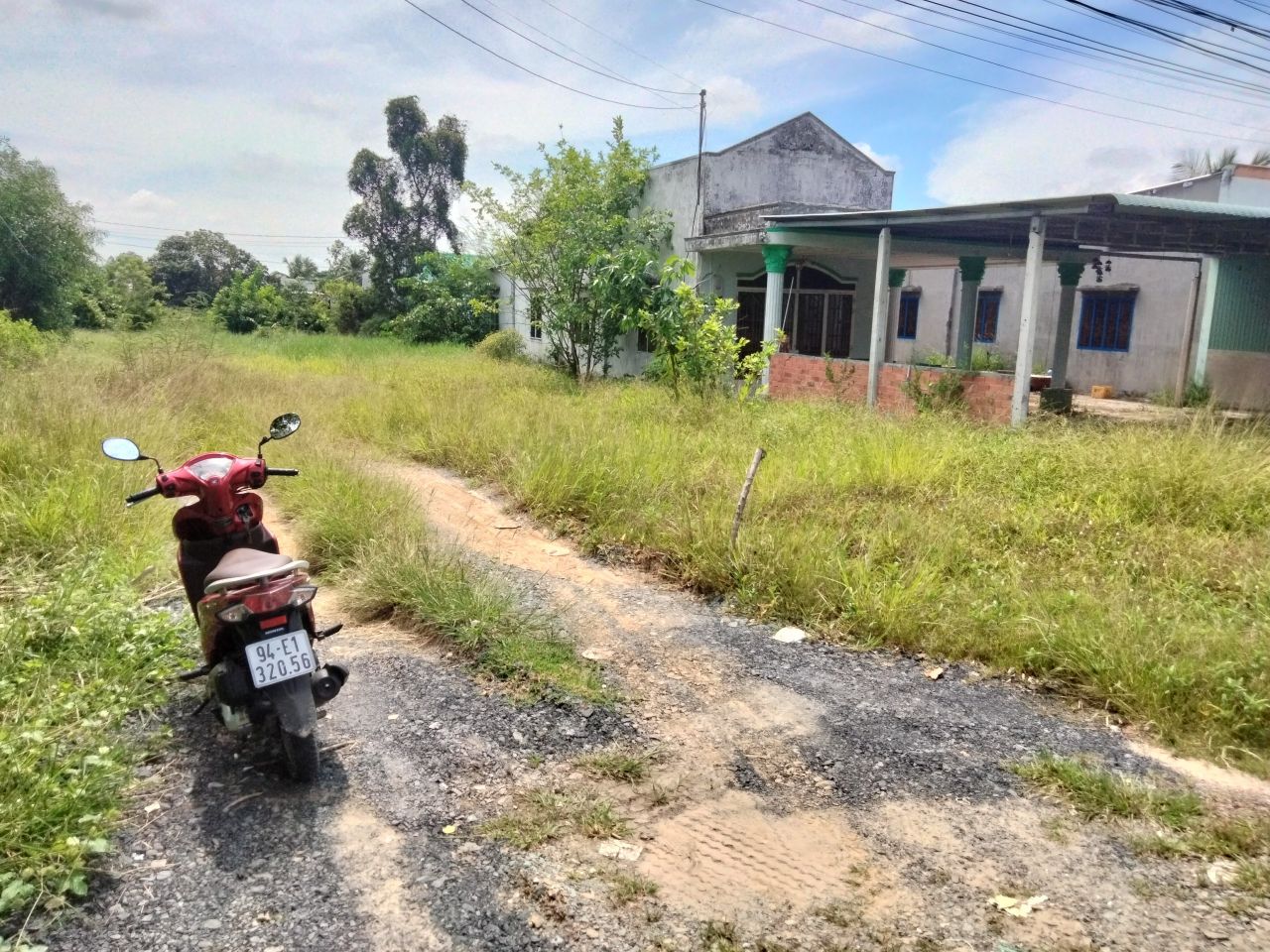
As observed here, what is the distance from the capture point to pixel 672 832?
249 centimetres

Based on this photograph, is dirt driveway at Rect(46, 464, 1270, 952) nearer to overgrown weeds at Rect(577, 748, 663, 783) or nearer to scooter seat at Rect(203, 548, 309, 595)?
overgrown weeds at Rect(577, 748, 663, 783)

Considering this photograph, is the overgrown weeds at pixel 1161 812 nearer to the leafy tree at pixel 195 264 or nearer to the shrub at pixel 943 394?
the shrub at pixel 943 394

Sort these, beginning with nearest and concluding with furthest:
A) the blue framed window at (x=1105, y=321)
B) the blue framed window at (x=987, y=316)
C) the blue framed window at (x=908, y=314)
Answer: the blue framed window at (x=1105, y=321)
the blue framed window at (x=987, y=316)
the blue framed window at (x=908, y=314)

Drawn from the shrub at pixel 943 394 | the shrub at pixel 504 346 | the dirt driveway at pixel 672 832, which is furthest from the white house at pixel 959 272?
the dirt driveway at pixel 672 832

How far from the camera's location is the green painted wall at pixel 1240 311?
1229 centimetres

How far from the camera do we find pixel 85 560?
4.24 m

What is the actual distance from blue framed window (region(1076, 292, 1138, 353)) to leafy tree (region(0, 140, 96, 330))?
63.0 ft

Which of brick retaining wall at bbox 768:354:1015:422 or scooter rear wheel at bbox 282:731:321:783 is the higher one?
brick retaining wall at bbox 768:354:1015:422

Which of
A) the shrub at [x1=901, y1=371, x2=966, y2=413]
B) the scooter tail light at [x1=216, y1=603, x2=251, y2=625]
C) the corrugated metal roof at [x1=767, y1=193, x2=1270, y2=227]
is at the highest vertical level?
the corrugated metal roof at [x1=767, y1=193, x2=1270, y2=227]

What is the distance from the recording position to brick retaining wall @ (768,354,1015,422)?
368 inches

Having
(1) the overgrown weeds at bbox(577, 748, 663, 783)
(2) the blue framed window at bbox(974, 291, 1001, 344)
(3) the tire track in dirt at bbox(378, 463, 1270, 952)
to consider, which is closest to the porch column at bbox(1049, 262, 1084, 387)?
(2) the blue framed window at bbox(974, 291, 1001, 344)

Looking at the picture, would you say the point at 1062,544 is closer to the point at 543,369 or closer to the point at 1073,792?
the point at 1073,792

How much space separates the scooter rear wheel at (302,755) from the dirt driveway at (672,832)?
59mm

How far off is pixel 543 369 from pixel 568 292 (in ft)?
4.65
